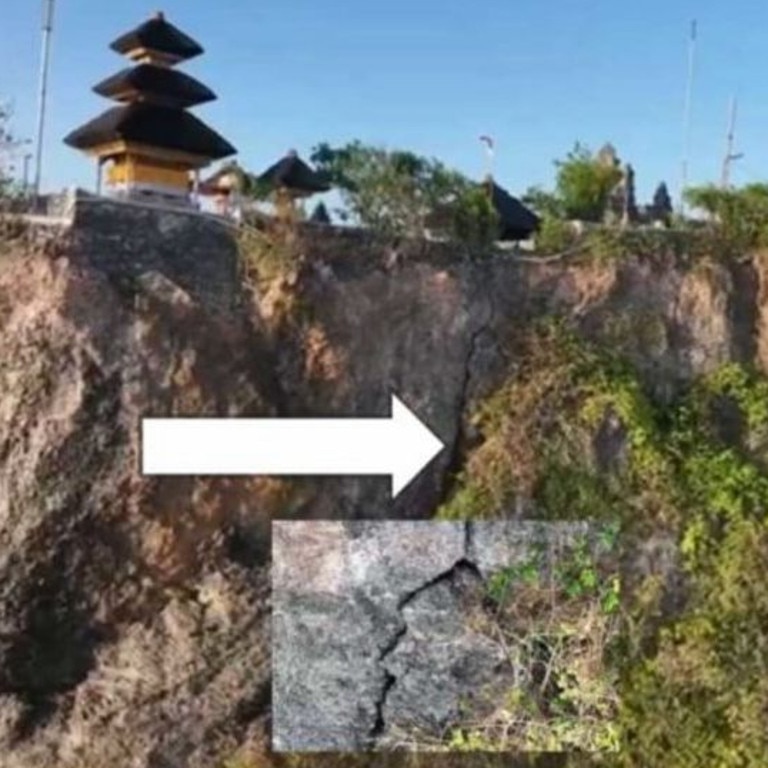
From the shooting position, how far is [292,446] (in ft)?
21.0

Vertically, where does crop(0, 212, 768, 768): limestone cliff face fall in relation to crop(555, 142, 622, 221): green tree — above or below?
below

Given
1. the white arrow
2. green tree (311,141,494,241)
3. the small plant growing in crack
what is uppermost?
green tree (311,141,494,241)

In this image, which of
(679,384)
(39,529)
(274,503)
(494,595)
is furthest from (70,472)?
(679,384)

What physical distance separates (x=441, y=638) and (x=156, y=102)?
2938 millimetres

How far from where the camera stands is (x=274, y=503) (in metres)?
6.21

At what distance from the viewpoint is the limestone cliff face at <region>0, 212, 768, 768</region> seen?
235 inches

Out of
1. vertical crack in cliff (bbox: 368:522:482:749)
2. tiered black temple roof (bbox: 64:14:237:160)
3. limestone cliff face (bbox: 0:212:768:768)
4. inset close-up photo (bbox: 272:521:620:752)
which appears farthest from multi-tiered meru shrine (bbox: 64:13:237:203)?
vertical crack in cliff (bbox: 368:522:482:749)

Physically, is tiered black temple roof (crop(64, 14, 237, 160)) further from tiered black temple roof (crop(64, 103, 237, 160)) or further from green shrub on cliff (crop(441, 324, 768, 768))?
green shrub on cliff (crop(441, 324, 768, 768))

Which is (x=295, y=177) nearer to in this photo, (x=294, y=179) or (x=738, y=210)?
(x=294, y=179)

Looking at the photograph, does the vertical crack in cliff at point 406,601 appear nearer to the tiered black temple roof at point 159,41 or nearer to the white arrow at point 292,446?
the white arrow at point 292,446

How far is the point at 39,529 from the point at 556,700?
2478 mm

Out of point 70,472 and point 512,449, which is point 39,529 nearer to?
point 70,472

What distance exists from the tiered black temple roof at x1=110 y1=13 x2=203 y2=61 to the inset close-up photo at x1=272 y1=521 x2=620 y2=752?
7.73ft

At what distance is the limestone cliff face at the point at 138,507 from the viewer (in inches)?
235
